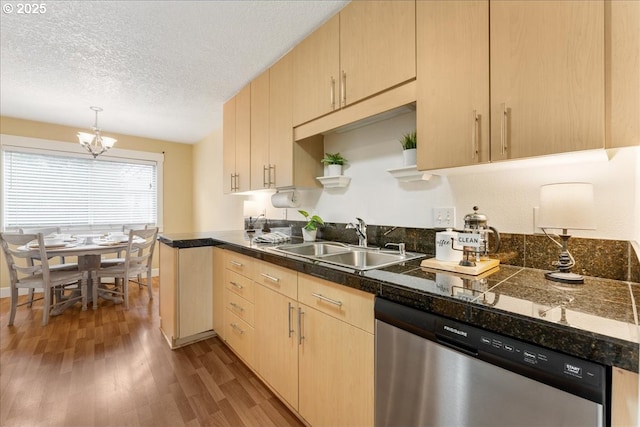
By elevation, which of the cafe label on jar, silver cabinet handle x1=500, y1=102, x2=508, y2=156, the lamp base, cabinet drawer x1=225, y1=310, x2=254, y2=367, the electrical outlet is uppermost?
silver cabinet handle x1=500, y1=102, x2=508, y2=156

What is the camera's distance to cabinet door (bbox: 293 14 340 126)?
5.53 feet

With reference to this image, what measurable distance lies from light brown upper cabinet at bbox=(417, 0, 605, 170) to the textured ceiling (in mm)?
853

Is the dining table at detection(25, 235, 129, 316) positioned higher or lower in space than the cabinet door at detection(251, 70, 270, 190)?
lower

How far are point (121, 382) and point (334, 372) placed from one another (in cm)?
155

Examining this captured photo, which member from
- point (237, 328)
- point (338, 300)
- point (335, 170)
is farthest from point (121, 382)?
point (335, 170)

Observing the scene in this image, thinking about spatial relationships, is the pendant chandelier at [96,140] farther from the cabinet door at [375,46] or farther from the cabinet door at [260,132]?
the cabinet door at [375,46]

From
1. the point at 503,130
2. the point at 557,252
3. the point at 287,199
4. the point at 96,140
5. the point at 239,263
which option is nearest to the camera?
the point at 503,130

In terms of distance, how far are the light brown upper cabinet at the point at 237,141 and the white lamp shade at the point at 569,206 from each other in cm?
220

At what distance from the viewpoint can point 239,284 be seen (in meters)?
1.95

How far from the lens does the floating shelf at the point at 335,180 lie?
6.66 feet

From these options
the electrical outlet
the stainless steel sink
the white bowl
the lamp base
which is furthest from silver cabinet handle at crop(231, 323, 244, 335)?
the white bowl

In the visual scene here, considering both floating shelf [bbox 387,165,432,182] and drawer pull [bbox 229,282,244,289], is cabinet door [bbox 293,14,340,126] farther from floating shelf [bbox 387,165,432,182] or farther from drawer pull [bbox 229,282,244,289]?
drawer pull [bbox 229,282,244,289]

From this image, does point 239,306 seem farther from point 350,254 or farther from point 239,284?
point 350,254

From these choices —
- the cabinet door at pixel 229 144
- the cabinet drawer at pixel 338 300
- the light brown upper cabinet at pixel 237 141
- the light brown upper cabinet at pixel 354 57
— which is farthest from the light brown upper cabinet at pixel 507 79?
the cabinet door at pixel 229 144
